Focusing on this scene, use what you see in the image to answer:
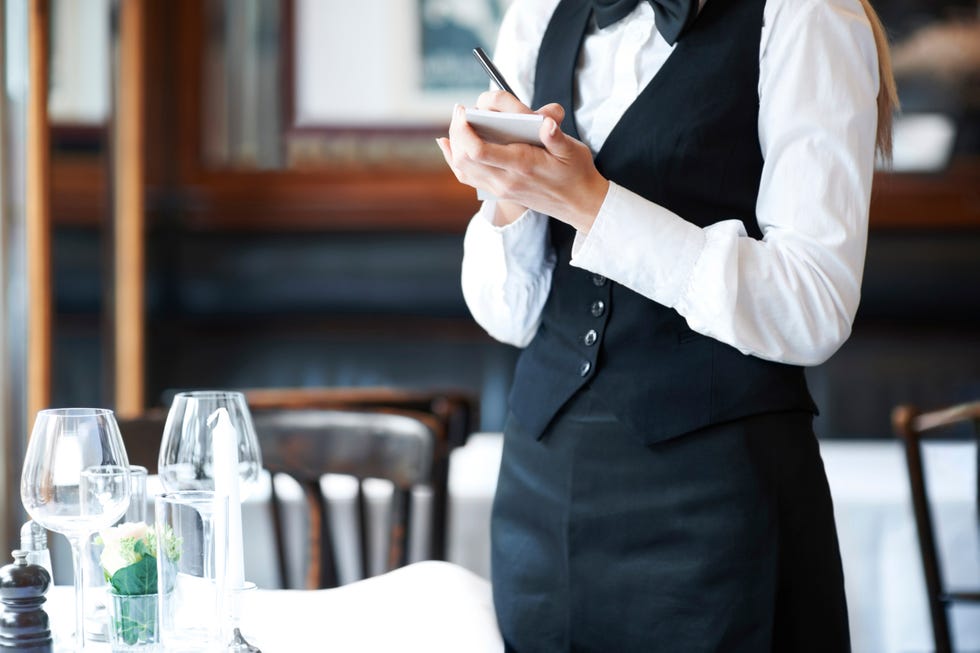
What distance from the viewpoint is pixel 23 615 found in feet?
2.79

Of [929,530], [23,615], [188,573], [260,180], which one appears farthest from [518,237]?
[260,180]

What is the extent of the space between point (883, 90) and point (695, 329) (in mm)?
373

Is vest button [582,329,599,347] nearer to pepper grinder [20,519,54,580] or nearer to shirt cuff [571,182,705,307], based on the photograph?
shirt cuff [571,182,705,307]

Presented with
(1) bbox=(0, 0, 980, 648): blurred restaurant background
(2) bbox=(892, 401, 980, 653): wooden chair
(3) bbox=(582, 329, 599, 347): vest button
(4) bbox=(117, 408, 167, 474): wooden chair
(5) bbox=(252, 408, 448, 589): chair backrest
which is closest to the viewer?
(3) bbox=(582, 329, 599, 347): vest button

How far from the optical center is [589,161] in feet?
3.59

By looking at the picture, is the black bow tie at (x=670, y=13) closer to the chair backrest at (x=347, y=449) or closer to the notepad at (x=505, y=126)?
the notepad at (x=505, y=126)

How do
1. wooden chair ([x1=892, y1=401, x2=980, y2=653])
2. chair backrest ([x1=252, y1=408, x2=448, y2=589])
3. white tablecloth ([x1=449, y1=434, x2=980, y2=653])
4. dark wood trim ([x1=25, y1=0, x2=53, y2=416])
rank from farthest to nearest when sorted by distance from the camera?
1. dark wood trim ([x1=25, y1=0, x2=53, y2=416])
2. white tablecloth ([x1=449, y1=434, x2=980, y2=653])
3. wooden chair ([x1=892, y1=401, x2=980, y2=653])
4. chair backrest ([x1=252, y1=408, x2=448, y2=589])

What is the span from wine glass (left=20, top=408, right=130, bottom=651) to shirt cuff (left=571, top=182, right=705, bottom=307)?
1.60ft

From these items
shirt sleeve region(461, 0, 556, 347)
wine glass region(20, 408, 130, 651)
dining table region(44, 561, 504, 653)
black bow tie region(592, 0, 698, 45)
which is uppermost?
black bow tie region(592, 0, 698, 45)

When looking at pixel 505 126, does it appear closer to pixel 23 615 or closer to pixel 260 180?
pixel 23 615

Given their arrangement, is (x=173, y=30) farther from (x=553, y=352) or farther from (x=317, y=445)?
(x=553, y=352)

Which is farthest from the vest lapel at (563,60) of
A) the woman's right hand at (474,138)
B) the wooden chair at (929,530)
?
the wooden chair at (929,530)

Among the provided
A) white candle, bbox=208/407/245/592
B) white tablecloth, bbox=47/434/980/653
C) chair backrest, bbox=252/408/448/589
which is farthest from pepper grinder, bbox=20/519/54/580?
white tablecloth, bbox=47/434/980/653

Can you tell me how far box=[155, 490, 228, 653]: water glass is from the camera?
2.94ft
